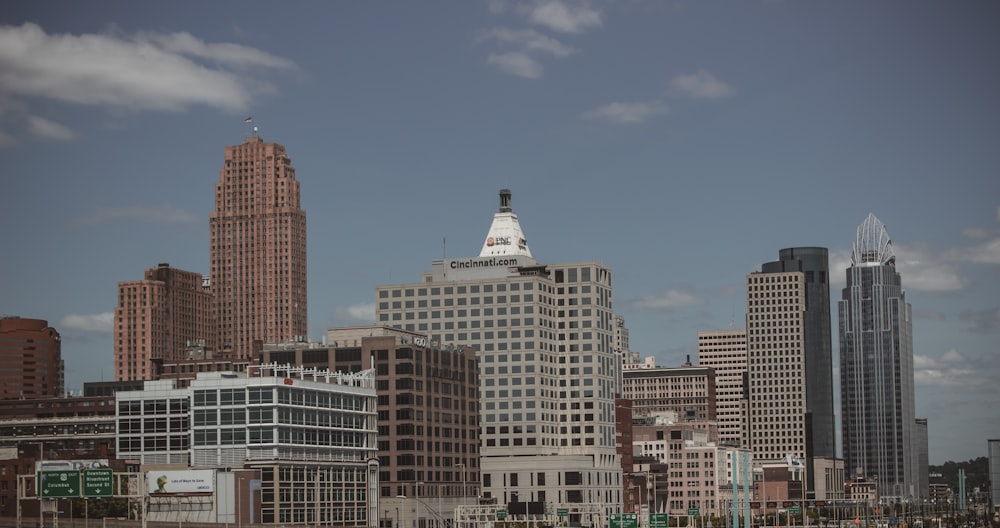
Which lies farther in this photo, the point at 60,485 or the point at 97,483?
the point at 60,485

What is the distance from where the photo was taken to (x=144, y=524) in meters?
186

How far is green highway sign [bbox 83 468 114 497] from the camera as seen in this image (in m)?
187

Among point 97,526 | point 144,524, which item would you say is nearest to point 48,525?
point 97,526

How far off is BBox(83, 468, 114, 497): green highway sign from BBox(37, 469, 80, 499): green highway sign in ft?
3.31

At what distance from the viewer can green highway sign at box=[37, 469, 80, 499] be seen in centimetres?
18825

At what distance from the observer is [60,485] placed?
188 meters

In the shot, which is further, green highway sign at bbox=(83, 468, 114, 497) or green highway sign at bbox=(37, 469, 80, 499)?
green highway sign at bbox=(37, 469, 80, 499)

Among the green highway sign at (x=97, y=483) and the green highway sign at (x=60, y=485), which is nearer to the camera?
the green highway sign at (x=97, y=483)

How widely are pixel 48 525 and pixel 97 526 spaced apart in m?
5.86

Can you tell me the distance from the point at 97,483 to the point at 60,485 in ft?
14.4

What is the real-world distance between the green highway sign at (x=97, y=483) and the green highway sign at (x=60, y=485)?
101 cm

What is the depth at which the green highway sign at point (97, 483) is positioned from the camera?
187m

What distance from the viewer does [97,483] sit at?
18800 cm

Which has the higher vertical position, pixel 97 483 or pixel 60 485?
pixel 97 483
